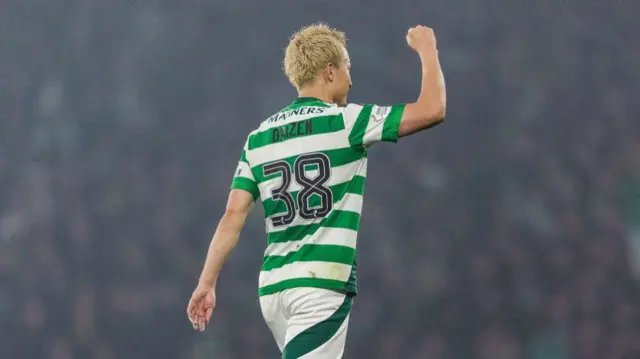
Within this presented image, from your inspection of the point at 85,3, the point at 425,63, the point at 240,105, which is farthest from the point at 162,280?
the point at 425,63

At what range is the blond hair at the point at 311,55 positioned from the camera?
156 cm

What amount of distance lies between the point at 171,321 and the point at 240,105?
0.80m

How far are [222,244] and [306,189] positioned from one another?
0.20 metres

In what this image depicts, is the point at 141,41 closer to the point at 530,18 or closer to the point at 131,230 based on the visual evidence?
the point at 131,230

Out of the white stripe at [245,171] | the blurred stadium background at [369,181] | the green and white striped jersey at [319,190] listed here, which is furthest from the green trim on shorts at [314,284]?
the blurred stadium background at [369,181]

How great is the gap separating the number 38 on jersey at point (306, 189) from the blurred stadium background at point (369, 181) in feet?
4.80

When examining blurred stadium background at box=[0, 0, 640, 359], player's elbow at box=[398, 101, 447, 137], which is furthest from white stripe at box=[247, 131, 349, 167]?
blurred stadium background at box=[0, 0, 640, 359]

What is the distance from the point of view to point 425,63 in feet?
4.69

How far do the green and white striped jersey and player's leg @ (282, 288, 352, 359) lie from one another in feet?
0.07

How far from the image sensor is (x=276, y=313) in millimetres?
1495

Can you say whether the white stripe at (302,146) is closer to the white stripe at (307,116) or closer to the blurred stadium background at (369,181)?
the white stripe at (307,116)

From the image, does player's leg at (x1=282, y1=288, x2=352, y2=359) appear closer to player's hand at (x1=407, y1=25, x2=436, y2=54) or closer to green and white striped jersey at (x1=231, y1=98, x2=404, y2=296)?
green and white striped jersey at (x1=231, y1=98, x2=404, y2=296)

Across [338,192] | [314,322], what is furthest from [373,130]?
[314,322]

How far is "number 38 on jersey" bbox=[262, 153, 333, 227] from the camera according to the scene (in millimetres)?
1463
